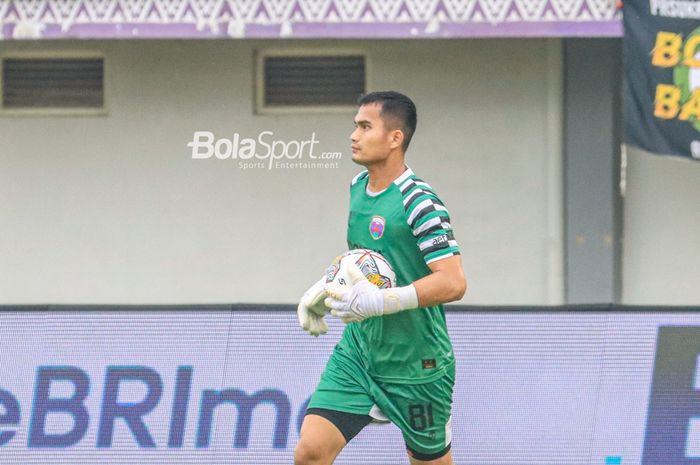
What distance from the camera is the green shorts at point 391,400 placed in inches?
211

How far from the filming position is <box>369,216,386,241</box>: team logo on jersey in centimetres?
524

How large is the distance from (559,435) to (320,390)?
6.16ft

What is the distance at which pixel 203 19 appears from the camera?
9.64m

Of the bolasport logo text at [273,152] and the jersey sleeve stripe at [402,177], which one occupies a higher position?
the bolasport logo text at [273,152]

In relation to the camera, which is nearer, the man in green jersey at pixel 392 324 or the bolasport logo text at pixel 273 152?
the man in green jersey at pixel 392 324

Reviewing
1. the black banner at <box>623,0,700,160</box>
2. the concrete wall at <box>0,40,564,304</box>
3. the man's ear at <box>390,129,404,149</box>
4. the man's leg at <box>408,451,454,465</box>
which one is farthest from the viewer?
the concrete wall at <box>0,40,564,304</box>

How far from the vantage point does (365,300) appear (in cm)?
496

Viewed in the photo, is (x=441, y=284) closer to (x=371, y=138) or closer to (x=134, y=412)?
(x=371, y=138)

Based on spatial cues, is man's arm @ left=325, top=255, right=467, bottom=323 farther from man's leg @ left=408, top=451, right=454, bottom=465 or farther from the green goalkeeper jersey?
man's leg @ left=408, top=451, right=454, bottom=465

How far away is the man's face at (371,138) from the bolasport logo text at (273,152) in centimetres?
562

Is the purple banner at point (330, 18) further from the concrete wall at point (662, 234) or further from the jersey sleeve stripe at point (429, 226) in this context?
the jersey sleeve stripe at point (429, 226)

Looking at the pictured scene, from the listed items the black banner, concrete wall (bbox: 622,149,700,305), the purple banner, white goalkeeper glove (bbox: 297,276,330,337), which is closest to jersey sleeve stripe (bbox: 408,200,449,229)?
white goalkeeper glove (bbox: 297,276,330,337)

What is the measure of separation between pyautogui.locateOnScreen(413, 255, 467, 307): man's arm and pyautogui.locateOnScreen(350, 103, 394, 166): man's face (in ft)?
1.67

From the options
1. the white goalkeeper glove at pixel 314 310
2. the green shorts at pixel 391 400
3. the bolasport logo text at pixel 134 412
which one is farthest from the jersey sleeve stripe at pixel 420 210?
the bolasport logo text at pixel 134 412
